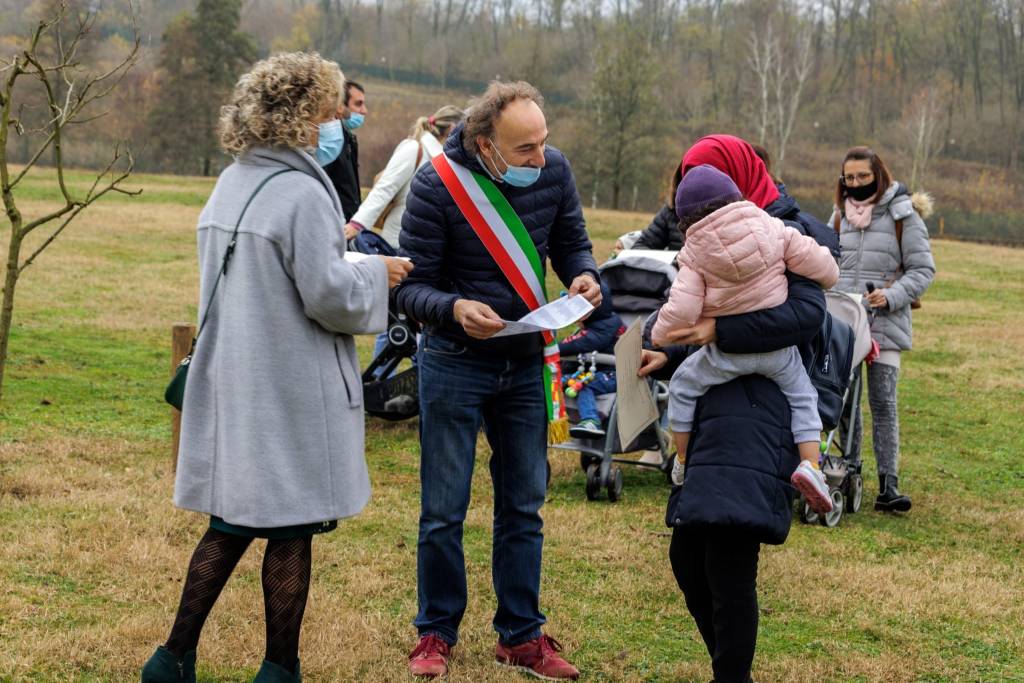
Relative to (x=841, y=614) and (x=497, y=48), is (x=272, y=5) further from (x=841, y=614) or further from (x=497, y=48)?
(x=841, y=614)

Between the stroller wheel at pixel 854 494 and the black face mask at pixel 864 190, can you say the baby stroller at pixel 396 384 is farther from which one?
the black face mask at pixel 864 190

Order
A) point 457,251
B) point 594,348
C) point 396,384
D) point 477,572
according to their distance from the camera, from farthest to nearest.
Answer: point 396,384, point 594,348, point 477,572, point 457,251

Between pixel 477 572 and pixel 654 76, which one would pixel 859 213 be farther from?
pixel 654 76

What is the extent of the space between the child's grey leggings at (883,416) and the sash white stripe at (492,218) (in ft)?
12.2

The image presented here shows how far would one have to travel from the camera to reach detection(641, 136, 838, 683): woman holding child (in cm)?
374

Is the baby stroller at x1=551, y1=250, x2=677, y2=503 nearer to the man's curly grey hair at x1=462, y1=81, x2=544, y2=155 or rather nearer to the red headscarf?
the red headscarf

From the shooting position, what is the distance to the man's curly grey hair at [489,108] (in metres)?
4.11

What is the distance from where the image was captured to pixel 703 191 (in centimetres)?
380

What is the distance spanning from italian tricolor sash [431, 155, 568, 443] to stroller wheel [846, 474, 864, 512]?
3.65 m

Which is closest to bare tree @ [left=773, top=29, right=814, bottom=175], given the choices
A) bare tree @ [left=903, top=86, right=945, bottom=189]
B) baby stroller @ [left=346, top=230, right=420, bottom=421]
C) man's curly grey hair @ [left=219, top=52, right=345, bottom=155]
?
bare tree @ [left=903, top=86, right=945, bottom=189]

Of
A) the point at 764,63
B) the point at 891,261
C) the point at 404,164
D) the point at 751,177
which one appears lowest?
the point at 891,261

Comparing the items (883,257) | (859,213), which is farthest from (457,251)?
(883,257)

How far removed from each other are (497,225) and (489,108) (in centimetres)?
39

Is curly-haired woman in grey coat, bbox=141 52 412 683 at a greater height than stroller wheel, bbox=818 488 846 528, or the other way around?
curly-haired woman in grey coat, bbox=141 52 412 683
